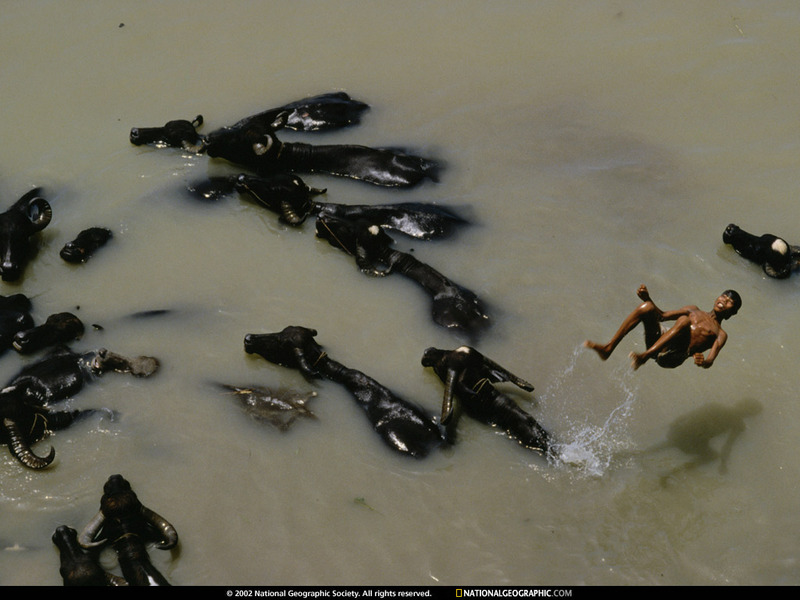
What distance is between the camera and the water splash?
18.7ft

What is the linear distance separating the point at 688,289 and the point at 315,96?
4472 millimetres

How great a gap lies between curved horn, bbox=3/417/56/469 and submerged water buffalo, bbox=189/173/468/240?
296 centimetres

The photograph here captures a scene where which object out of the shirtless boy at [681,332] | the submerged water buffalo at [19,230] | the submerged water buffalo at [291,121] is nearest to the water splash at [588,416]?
the shirtless boy at [681,332]

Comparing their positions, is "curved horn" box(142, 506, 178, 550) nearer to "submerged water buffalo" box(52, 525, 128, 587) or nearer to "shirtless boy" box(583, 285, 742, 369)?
"submerged water buffalo" box(52, 525, 128, 587)

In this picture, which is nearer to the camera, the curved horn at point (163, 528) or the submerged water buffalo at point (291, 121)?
the curved horn at point (163, 528)

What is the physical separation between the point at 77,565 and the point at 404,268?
3385mm

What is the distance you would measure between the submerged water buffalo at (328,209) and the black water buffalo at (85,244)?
0.98m

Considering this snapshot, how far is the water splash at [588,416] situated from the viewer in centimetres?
569

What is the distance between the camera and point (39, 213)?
7.71 meters

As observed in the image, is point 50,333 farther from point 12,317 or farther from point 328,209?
point 328,209

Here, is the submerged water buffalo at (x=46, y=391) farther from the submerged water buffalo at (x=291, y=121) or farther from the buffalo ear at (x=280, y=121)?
the buffalo ear at (x=280, y=121)

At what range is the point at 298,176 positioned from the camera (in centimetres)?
785
